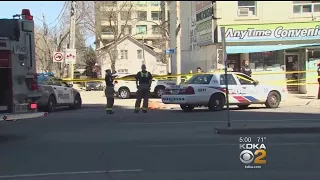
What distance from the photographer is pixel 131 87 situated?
89.5 ft

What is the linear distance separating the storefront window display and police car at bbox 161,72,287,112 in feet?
26.6

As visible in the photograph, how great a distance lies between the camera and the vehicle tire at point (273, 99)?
18.4m

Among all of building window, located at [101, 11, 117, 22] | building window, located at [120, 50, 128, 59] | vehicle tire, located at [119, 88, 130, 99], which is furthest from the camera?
building window, located at [120, 50, 128, 59]

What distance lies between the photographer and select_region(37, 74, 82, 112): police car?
18767 mm

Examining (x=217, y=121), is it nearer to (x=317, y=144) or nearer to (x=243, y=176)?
(x=317, y=144)

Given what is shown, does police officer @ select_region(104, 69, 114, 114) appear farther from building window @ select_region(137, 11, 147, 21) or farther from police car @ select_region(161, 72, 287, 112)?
building window @ select_region(137, 11, 147, 21)

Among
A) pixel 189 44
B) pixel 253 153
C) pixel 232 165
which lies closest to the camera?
pixel 232 165

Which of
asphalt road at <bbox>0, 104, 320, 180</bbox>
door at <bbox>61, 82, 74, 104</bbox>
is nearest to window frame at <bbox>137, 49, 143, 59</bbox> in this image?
door at <bbox>61, 82, 74, 104</bbox>

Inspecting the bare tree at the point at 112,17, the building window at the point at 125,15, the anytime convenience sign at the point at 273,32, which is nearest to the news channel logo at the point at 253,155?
the anytime convenience sign at the point at 273,32

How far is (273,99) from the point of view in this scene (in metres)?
18.5

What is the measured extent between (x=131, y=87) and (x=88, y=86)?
66.3 ft

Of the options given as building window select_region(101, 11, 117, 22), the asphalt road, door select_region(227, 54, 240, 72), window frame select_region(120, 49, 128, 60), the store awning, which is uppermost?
building window select_region(101, 11, 117, 22)

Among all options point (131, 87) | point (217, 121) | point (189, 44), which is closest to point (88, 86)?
point (189, 44)

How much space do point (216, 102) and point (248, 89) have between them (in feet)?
4.91
